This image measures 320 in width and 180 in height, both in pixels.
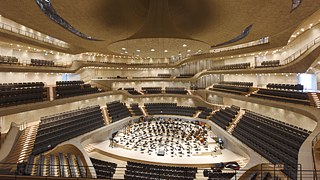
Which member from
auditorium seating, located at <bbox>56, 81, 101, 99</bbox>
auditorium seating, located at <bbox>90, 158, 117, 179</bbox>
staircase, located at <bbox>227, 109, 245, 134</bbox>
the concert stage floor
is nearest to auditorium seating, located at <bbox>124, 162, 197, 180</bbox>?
auditorium seating, located at <bbox>90, 158, 117, 179</bbox>

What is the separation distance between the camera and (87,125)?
18703 millimetres

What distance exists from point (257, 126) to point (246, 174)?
20.4 ft

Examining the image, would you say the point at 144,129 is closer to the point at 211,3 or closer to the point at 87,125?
the point at 87,125

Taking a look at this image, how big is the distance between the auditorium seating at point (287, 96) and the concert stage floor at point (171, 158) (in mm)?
5079

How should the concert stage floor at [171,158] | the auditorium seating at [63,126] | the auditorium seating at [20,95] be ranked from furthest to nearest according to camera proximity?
1. the concert stage floor at [171,158]
2. the auditorium seating at [63,126]
3. the auditorium seating at [20,95]

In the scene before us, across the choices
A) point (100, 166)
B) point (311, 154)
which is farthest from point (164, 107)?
point (311, 154)

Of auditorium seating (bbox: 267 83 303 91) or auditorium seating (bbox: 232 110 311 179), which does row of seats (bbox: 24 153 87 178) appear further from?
auditorium seating (bbox: 267 83 303 91)

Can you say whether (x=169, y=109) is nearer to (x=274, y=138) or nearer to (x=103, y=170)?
(x=274, y=138)

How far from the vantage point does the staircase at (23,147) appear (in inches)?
445

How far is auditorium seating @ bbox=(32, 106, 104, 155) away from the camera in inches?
543

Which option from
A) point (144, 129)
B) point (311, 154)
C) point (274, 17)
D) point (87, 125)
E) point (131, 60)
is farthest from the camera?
point (131, 60)

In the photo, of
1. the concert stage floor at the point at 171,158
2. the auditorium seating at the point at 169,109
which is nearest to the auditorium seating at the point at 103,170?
the concert stage floor at the point at 171,158

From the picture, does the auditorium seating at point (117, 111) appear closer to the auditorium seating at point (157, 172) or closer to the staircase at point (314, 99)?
the auditorium seating at point (157, 172)

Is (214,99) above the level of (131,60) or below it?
below
